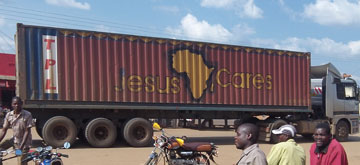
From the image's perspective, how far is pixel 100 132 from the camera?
436 inches

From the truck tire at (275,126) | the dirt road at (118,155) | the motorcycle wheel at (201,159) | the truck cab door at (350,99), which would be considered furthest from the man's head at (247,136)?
the truck cab door at (350,99)

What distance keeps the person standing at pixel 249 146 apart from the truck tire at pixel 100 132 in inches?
330

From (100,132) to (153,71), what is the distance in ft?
7.93

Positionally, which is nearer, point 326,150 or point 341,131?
point 326,150

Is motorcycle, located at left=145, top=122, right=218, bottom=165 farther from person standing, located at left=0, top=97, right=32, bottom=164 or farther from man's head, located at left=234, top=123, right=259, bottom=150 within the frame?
man's head, located at left=234, top=123, right=259, bottom=150

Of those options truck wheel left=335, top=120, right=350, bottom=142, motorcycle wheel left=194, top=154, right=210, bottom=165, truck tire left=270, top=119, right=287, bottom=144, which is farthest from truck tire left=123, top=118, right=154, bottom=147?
truck wheel left=335, top=120, right=350, bottom=142

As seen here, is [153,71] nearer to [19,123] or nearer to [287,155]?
[19,123]

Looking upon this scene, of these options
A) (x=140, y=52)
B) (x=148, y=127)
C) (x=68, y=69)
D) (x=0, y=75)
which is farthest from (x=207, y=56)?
(x=0, y=75)

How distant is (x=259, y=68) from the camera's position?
13.2 m

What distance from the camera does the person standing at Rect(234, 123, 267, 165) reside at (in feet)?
9.10

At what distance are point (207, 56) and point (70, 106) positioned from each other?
4.61m

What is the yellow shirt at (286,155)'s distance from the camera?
3840mm

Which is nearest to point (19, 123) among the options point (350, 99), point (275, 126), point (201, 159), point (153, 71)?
point (201, 159)

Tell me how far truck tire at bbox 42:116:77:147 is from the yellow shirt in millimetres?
7708
